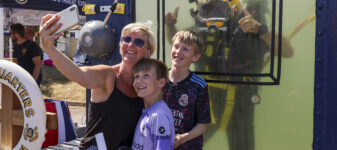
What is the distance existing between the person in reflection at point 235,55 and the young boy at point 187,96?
1.90ft

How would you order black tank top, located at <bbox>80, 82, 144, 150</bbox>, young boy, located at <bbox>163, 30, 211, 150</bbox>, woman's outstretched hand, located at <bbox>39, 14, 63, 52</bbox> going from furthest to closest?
1. young boy, located at <bbox>163, 30, 211, 150</bbox>
2. black tank top, located at <bbox>80, 82, 144, 150</bbox>
3. woman's outstretched hand, located at <bbox>39, 14, 63, 52</bbox>

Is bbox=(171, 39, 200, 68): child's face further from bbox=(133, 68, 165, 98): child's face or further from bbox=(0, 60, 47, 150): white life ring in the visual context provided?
bbox=(0, 60, 47, 150): white life ring

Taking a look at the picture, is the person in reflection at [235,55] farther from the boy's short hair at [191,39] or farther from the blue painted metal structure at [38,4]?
the blue painted metal structure at [38,4]

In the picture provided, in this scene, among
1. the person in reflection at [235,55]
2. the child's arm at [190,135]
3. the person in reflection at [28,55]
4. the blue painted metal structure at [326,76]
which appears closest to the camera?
the child's arm at [190,135]

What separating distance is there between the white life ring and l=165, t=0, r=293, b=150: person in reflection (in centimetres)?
121

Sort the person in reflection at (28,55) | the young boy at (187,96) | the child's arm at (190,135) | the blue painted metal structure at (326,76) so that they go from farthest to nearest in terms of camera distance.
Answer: the person in reflection at (28,55) < the blue painted metal structure at (326,76) < the young boy at (187,96) < the child's arm at (190,135)

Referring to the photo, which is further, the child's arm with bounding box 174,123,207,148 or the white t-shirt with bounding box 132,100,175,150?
the child's arm with bounding box 174,123,207,148

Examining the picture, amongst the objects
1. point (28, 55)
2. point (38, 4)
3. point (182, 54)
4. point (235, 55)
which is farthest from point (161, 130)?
point (38, 4)

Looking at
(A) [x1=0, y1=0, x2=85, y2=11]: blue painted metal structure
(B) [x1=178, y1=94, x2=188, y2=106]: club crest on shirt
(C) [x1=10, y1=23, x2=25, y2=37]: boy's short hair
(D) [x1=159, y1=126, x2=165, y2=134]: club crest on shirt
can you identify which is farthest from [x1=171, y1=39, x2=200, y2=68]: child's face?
(A) [x1=0, y1=0, x2=85, y2=11]: blue painted metal structure

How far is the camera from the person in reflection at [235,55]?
8.43 feet

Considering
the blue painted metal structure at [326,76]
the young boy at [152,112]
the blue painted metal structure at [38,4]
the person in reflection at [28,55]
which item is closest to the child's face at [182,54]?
the young boy at [152,112]

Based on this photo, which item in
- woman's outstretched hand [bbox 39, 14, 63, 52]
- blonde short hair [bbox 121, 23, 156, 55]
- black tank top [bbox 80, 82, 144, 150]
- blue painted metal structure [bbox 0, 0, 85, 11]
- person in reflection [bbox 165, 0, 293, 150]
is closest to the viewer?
woman's outstretched hand [bbox 39, 14, 63, 52]

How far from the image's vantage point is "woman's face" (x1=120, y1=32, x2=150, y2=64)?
177 cm

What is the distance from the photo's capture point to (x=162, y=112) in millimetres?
1643
